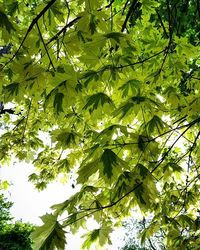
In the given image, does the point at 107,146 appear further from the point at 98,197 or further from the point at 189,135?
the point at 189,135

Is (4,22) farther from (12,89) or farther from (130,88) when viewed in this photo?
(130,88)

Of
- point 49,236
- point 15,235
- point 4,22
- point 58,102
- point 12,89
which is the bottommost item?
point 49,236

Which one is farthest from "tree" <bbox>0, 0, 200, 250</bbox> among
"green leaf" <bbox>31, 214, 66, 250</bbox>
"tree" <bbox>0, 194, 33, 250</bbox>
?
"tree" <bbox>0, 194, 33, 250</bbox>

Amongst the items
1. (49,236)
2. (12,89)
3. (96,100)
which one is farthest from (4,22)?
(49,236)

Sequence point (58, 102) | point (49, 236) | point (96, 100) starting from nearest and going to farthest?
point (49, 236) < point (58, 102) < point (96, 100)

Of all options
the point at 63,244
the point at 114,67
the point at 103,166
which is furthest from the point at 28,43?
the point at 63,244

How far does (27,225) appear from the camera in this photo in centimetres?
1536

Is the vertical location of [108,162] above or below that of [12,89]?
below

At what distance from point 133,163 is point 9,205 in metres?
17.4

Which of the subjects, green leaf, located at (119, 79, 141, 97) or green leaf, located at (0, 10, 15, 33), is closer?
green leaf, located at (0, 10, 15, 33)

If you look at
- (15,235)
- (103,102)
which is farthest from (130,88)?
(15,235)

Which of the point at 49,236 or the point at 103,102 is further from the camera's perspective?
the point at 103,102

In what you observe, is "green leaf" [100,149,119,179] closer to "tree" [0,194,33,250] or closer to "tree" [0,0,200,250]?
"tree" [0,0,200,250]

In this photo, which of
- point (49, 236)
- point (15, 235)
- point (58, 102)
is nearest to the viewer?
point (49, 236)
